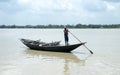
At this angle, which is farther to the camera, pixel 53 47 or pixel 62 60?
pixel 53 47

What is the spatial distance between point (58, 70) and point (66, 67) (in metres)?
0.94

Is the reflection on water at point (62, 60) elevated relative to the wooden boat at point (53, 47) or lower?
lower

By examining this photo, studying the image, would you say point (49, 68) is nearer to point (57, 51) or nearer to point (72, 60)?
point (72, 60)

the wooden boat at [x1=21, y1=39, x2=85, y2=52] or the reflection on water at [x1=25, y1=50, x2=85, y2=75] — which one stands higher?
the wooden boat at [x1=21, y1=39, x2=85, y2=52]

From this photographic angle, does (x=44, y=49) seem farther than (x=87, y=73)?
Yes

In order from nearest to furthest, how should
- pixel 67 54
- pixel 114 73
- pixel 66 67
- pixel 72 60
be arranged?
pixel 114 73 → pixel 66 67 → pixel 72 60 → pixel 67 54

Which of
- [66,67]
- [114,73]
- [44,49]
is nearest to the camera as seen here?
[114,73]

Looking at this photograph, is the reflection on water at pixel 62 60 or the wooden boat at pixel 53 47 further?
the wooden boat at pixel 53 47

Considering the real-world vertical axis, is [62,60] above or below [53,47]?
below

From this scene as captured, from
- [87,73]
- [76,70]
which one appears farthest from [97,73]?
[76,70]

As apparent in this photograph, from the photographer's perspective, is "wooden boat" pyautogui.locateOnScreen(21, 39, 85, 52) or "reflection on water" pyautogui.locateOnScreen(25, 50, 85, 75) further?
"wooden boat" pyautogui.locateOnScreen(21, 39, 85, 52)

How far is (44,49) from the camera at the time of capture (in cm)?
2059

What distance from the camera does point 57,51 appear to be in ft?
65.0

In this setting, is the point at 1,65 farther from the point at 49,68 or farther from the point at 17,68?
the point at 49,68
